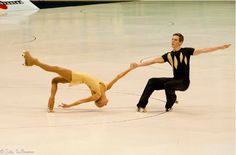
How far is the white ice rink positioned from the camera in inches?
337

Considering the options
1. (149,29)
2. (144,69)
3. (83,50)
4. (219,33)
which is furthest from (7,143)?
(149,29)

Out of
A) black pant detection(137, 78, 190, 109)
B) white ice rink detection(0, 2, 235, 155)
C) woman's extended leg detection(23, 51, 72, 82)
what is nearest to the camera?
white ice rink detection(0, 2, 235, 155)

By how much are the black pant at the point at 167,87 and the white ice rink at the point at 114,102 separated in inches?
7.5

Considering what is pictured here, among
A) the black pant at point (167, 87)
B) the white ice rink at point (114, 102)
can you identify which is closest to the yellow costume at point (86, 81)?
the white ice rink at point (114, 102)

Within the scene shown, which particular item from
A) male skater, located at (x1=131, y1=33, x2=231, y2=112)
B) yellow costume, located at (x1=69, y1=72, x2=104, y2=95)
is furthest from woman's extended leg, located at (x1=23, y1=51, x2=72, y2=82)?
male skater, located at (x1=131, y1=33, x2=231, y2=112)

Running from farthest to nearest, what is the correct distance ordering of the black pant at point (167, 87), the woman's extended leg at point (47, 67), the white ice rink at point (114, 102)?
the black pant at point (167, 87) → the woman's extended leg at point (47, 67) → the white ice rink at point (114, 102)

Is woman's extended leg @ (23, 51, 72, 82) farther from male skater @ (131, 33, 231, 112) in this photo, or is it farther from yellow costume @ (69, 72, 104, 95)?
male skater @ (131, 33, 231, 112)

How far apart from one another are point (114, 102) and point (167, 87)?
4.43 ft

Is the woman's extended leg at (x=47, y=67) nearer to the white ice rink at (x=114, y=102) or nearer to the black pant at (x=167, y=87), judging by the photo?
the white ice rink at (x=114, y=102)

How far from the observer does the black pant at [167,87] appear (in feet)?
34.0

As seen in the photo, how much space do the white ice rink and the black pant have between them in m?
0.19

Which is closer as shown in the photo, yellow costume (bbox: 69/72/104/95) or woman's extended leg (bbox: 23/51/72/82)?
woman's extended leg (bbox: 23/51/72/82)

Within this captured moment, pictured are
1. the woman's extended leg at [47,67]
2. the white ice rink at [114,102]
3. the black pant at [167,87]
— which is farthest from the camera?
the black pant at [167,87]

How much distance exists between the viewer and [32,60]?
1012 cm
